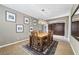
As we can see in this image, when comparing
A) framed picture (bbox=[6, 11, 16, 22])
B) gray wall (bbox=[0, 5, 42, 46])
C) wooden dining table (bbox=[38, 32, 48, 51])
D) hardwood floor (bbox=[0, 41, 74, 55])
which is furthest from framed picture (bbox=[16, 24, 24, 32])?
wooden dining table (bbox=[38, 32, 48, 51])

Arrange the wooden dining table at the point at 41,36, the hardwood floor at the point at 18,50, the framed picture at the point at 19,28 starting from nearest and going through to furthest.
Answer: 1. the hardwood floor at the point at 18,50
2. the wooden dining table at the point at 41,36
3. the framed picture at the point at 19,28

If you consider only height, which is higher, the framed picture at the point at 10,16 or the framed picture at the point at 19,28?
the framed picture at the point at 10,16

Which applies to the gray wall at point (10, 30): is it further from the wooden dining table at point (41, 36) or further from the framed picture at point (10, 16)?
the wooden dining table at point (41, 36)

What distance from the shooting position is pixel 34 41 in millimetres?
2592

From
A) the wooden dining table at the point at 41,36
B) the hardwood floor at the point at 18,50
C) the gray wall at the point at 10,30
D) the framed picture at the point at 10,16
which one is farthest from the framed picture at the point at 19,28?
the wooden dining table at the point at 41,36

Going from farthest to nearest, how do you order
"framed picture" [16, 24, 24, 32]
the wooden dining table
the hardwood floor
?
1. "framed picture" [16, 24, 24, 32]
2. the wooden dining table
3. the hardwood floor

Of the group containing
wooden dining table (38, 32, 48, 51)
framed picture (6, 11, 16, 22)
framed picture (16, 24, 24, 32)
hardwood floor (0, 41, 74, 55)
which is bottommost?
hardwood floor (0, 41, 74, 55)

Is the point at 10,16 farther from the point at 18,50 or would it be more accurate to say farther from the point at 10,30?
the point at 18,50

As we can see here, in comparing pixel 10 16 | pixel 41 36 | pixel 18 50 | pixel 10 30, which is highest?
pixel 10 16

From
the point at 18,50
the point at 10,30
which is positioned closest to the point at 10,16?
the point at 10,30

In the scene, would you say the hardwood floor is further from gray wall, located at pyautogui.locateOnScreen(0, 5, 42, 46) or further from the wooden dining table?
the wooden dining table

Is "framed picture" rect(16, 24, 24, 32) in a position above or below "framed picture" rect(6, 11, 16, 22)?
below
